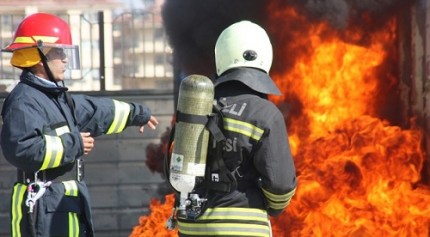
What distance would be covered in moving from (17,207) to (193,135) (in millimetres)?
1081

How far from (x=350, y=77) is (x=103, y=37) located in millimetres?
3083

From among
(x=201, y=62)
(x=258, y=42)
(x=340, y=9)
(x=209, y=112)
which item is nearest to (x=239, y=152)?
(x=209, y=112)

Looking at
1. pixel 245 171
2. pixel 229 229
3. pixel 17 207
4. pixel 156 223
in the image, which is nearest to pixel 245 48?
pixel 245 171

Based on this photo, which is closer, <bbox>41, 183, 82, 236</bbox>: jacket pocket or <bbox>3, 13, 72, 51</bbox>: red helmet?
<bbox>41, 183, 82, 236</bbox>: jacket pocket

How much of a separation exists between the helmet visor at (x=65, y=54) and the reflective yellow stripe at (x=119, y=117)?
345 mm

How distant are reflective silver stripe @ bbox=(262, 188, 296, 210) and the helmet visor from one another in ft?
4.41

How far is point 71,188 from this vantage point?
163 inches

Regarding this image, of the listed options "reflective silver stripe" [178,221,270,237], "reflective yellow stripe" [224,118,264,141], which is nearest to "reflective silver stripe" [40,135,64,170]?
"reflective silver stripe" [178,221,270,237]

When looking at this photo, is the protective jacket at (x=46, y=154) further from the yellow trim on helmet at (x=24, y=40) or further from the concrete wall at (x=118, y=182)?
the concrete wall at (x=118, y=182)

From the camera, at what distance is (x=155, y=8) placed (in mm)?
9922

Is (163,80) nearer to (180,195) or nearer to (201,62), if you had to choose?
(201,62)

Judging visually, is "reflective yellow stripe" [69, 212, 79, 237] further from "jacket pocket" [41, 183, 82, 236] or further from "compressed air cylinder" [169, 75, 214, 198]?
"compressed air cylinder" [169, 75, 214, 198]

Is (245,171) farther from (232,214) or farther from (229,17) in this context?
(229,17)

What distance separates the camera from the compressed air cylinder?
142 inches
